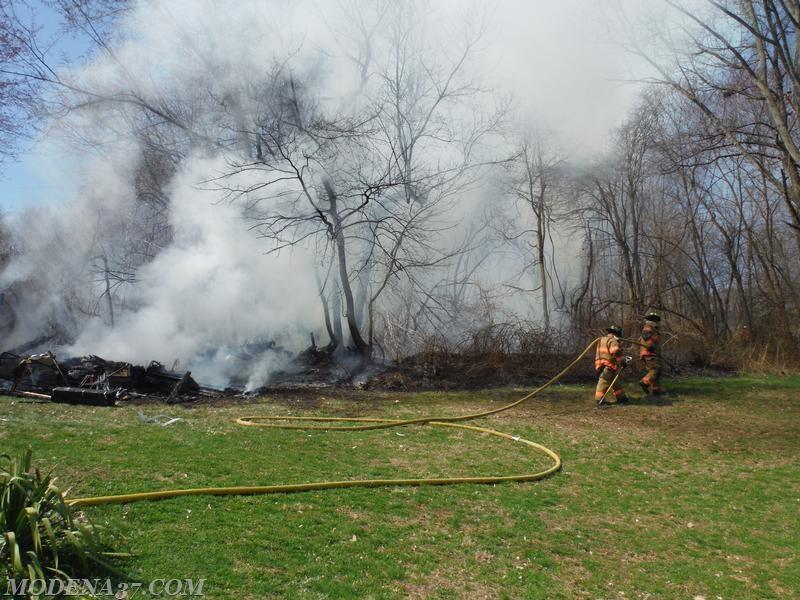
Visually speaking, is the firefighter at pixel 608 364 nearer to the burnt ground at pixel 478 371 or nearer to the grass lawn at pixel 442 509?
the grass lawn at pixel 442 509

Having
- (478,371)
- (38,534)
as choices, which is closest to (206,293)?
(478,371)

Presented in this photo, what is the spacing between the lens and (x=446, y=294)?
15.3 meters

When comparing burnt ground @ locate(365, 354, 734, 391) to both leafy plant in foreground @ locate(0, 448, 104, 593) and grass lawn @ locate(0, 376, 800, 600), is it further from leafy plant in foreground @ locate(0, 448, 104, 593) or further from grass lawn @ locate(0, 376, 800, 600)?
leafy plant in foreground @ locate(0, 448, 104, 593)

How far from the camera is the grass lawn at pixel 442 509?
3.59m

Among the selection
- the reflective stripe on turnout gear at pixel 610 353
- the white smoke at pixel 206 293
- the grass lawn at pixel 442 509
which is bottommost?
the grass lawn at pixel 442 509

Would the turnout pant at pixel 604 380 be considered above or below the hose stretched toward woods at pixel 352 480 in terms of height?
above

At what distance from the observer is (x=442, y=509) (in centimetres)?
477

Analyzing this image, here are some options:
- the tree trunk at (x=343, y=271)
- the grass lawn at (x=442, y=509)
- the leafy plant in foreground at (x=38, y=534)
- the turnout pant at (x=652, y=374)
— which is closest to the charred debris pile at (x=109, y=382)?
the grass lawn at (x=442, y=509)

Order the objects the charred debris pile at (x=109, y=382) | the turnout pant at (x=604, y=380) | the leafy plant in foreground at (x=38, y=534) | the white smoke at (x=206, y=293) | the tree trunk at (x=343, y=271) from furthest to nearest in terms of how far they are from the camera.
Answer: the tree trunk at (x=343, y=271), the white smoke at (x=206, y=293), the turnout pant at (x=604, y=380), the charred debris pile at (x=109, y=382), the leafy plant in foreground at (x=38, y=534)

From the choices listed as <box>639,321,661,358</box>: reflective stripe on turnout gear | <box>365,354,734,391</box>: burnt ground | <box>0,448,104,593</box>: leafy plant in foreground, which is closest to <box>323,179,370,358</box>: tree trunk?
<box>365,354,734,391</box>: burnt ground

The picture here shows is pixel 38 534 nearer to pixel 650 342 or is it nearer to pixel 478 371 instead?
pixel 650 342

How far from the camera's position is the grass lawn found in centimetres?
359

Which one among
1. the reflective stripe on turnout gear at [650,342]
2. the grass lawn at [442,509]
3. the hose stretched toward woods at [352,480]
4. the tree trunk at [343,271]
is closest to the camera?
the grass lawn at [442,509]

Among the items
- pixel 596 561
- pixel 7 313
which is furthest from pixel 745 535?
pixel 7 313
